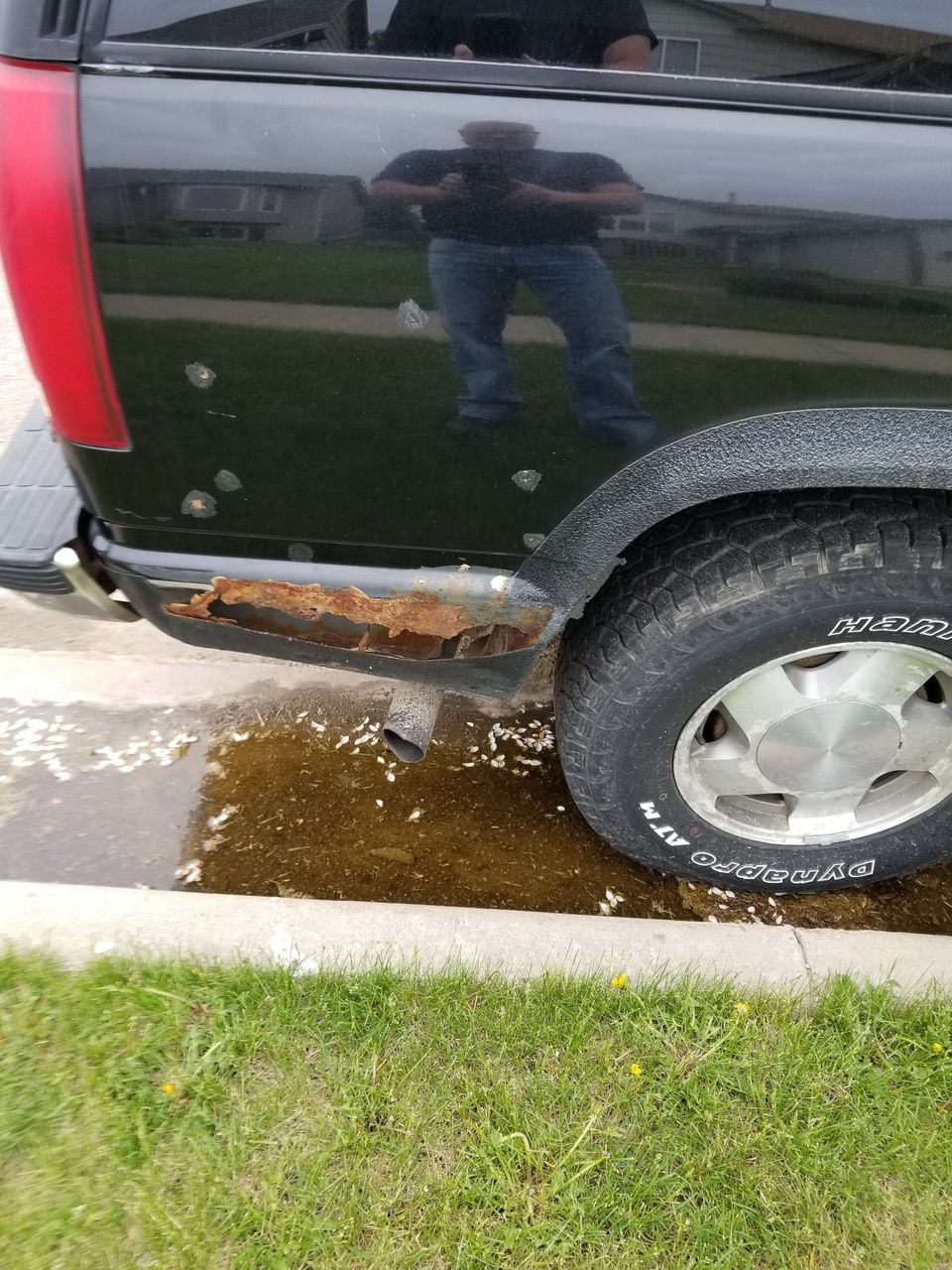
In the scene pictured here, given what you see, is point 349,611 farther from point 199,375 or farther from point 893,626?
point 893,626

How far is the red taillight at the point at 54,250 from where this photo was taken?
1.27 meters

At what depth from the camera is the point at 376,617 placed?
1747 millimetres

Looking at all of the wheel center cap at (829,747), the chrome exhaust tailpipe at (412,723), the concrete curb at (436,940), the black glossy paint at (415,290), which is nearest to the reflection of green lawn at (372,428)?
the black glossy paint at (415,290)

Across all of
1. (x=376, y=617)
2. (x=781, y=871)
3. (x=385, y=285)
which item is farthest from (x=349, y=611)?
(x=781, y=871)

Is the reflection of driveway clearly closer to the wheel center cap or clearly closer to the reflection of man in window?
the reflection of man in window

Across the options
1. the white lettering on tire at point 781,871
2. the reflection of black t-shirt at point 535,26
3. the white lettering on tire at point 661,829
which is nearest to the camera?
the reflection of black t-shirt at point 535,26

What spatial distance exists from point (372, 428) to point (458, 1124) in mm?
1313

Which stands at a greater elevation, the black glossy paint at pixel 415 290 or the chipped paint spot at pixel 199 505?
the black glossy paint at pixel 415 290

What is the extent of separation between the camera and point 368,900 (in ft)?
7.29

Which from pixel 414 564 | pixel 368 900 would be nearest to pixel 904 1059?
pixel 368 900

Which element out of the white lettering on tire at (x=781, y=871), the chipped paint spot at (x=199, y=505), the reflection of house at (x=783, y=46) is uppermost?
the reflection of house at (x=783, y=46)

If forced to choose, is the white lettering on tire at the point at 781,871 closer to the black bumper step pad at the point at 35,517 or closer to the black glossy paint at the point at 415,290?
the black glossy paint at the point at 415,290

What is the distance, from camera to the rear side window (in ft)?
4.13

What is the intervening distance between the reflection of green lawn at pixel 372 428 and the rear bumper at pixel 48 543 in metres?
0.19
